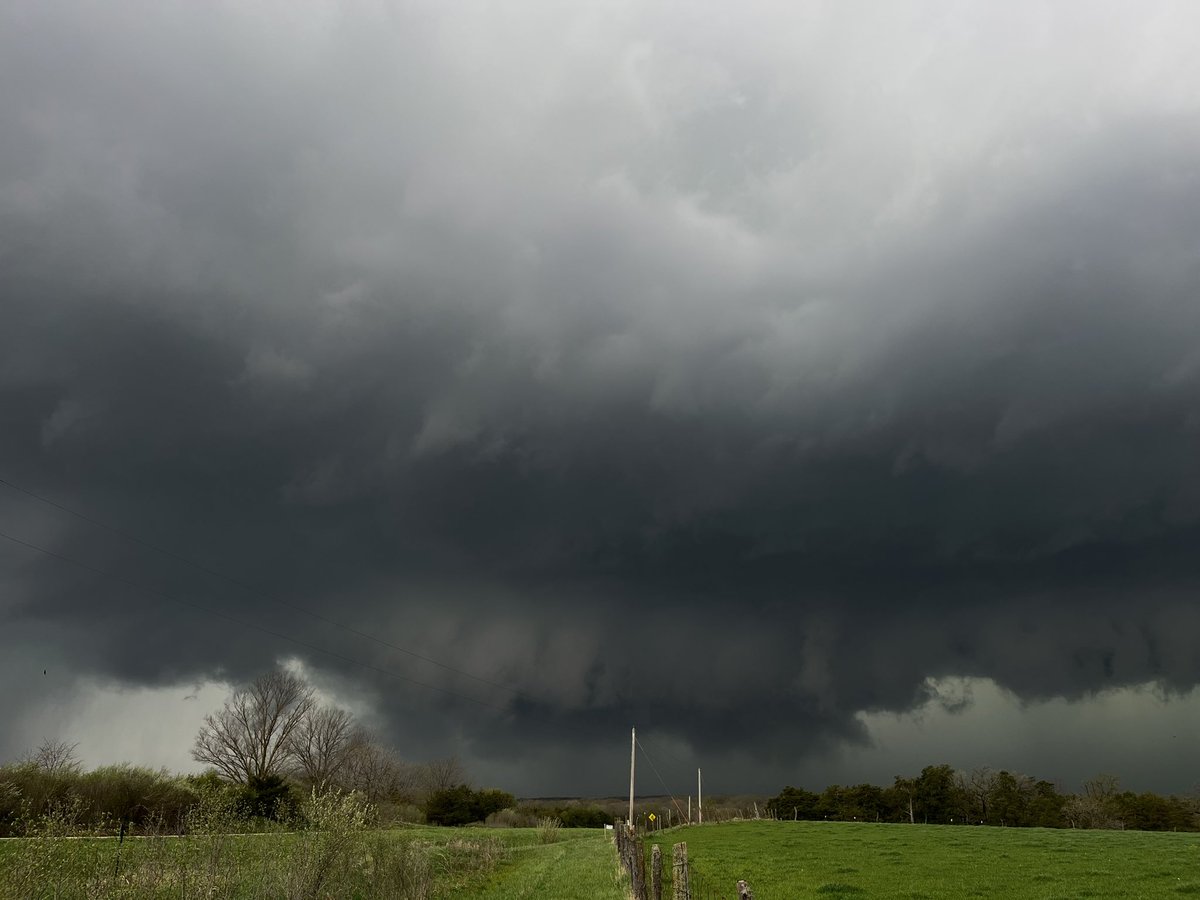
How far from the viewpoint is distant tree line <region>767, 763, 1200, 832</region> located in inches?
4038

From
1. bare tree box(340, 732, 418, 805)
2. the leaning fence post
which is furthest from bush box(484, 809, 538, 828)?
the leaning fence post

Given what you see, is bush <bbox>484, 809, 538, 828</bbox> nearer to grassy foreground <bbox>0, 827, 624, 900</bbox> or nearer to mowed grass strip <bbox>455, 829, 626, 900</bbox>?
mowed grass strip <bbox>455, 829, 626, 900</bbox>

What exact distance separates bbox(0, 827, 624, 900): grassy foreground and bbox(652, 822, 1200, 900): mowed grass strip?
24.0ft

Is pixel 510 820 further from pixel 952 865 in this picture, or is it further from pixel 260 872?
pixel 260 872

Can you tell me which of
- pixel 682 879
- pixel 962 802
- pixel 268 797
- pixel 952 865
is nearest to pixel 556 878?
pixel 952 865

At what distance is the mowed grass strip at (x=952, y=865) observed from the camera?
27.9 metres

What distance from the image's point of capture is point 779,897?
1093 inches

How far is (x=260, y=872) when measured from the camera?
24.0 m

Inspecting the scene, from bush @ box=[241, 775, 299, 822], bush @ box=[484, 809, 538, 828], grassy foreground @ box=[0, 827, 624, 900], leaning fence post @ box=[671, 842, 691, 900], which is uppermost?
leaning fence post @ box=[671, 842, 691, 900]

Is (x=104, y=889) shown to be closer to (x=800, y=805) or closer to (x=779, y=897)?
(x=779, y=897)

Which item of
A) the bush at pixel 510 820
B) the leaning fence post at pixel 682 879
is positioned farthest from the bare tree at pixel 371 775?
Result: the leaning fence post at pixel 682 879

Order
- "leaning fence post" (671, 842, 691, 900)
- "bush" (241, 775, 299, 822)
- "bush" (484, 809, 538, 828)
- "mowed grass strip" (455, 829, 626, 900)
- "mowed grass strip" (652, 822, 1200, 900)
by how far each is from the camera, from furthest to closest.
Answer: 1. "bush" (484, 809, 538, 828)
2. "bush" (241, 775, 299, 822)
3. "mowed grass strip" (455, 829, 626, 900)
4. "mowed grass strip" (652, 822, 1200, 900)
5. "leaning fence post" (671, 842, 691, 900)

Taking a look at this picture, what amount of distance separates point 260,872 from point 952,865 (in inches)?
1194

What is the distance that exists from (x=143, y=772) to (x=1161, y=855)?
6696 centimetres
